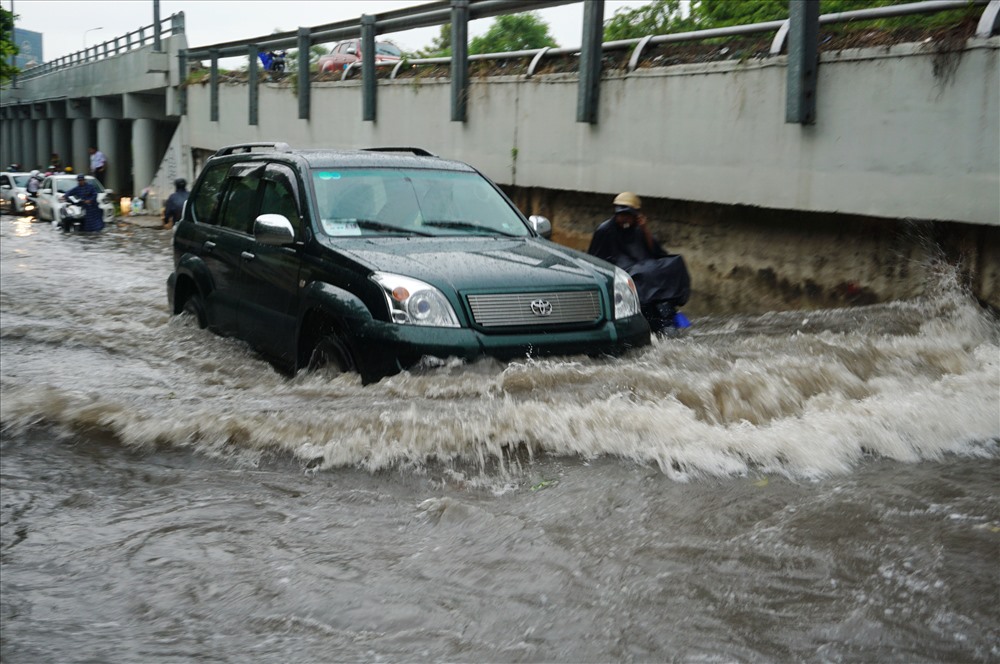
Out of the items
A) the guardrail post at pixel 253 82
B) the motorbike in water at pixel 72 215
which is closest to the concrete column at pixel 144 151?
the motorbike in water at pixel 72 215

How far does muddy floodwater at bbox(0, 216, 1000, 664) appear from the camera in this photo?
11.9 feet

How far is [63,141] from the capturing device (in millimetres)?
60000

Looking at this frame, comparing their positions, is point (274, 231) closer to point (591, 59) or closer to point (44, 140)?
point (591, 59)

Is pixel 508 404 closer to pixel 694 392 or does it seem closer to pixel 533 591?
pixel 694 392

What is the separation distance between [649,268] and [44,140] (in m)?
63.3

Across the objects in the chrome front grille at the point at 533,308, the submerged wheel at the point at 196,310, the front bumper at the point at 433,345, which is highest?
the chrome front grille at the point at 533,308

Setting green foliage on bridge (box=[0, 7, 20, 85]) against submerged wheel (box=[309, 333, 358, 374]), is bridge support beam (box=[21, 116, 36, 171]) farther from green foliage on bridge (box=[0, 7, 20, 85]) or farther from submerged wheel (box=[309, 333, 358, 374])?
submerged wheel (box=[309, 333, 358, 374])

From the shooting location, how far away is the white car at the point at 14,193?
36219 millimetres

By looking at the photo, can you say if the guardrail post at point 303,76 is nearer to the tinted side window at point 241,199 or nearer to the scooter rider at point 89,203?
the scooter rider at point 89,203

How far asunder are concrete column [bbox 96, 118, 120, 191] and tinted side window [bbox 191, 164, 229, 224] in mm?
41924

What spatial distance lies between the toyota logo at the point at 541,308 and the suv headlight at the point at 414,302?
453mm

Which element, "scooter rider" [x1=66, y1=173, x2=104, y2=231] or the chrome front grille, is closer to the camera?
the chrome front grille

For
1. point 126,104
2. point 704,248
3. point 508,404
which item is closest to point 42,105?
point 126,104

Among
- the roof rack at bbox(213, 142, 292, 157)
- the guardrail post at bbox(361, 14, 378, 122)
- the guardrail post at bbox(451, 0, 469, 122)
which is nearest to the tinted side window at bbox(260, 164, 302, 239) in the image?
the roof rack at bbox(213, 142, 292, 157)
